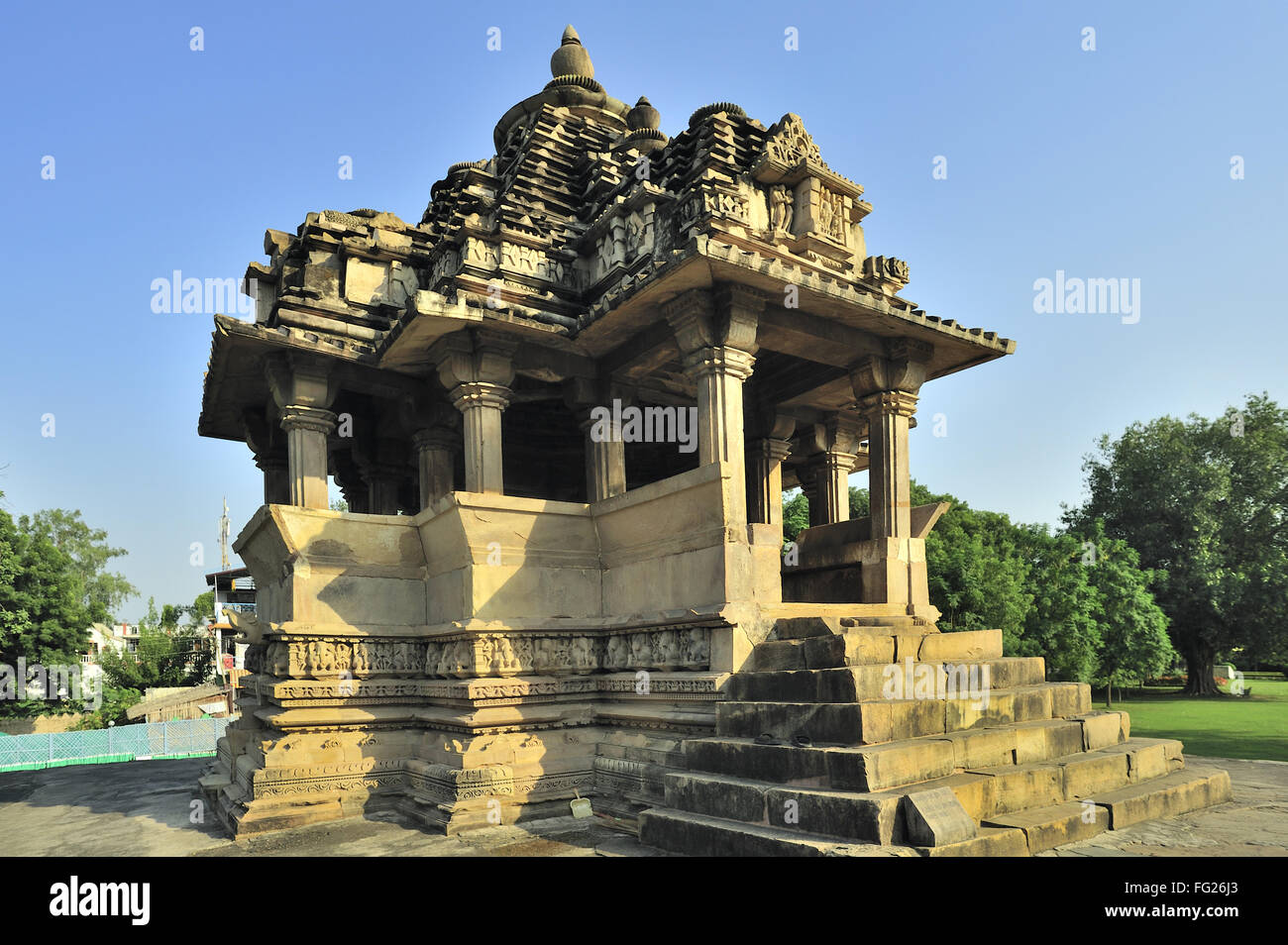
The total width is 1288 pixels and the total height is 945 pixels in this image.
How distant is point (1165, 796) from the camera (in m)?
6.34

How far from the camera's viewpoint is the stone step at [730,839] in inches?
187

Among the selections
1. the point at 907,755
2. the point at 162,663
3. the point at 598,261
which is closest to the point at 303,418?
the point at 598,261

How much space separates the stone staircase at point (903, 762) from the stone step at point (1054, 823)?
0.5 inches

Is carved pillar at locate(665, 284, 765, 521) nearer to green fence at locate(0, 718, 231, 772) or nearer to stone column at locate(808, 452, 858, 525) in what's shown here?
stone column at locate(808, 452, 858, 525)

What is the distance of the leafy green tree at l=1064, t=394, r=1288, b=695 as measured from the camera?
109 feet

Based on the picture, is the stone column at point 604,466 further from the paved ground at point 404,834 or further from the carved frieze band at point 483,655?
the paved ground at point 404,834

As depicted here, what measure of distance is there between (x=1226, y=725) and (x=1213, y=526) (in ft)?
60.7

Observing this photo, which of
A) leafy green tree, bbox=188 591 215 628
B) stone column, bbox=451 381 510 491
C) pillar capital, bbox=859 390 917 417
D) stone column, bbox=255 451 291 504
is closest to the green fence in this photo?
stone column, bbox=255 451 291 504

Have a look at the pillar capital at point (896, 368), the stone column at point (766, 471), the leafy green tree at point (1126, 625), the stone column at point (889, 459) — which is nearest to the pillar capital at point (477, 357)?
the pillar capital at point (896, 368)

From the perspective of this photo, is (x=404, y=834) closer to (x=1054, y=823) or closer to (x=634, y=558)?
(x=634, y=558)

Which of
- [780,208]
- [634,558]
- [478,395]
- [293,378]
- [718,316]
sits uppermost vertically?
[780,208]
